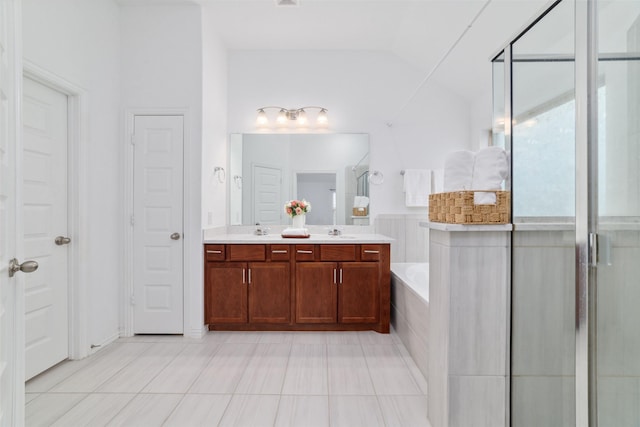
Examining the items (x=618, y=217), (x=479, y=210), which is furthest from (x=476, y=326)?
(x=618, y=217)

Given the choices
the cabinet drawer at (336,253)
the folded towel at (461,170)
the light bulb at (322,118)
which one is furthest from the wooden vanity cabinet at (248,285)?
the folded towel at (461,170)

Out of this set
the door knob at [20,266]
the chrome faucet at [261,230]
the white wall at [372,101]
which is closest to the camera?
the door knob at [20,266]

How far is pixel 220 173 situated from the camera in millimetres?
3789

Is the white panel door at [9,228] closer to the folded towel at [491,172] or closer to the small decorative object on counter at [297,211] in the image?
the folded towel at [491,172]

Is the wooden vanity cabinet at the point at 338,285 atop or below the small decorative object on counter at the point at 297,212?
below

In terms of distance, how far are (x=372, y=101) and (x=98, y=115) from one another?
106 inches

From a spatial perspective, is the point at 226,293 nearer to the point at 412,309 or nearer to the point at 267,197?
the point at 267,197

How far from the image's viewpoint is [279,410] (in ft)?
6.63

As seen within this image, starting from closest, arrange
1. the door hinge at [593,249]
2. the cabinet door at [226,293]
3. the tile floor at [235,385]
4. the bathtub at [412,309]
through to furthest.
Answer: the door hinge at [593,249] < the tile floor at [235,385] < the bathtub at [412,309] < the cabinet door at [226,293]

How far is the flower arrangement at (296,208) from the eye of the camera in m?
3.75

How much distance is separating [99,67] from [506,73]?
9.89ft

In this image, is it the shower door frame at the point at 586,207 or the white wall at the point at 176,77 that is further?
the white wall at the point at 176,77

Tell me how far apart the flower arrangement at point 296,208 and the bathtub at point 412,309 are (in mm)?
1102

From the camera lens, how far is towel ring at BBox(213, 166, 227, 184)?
3.64 m
